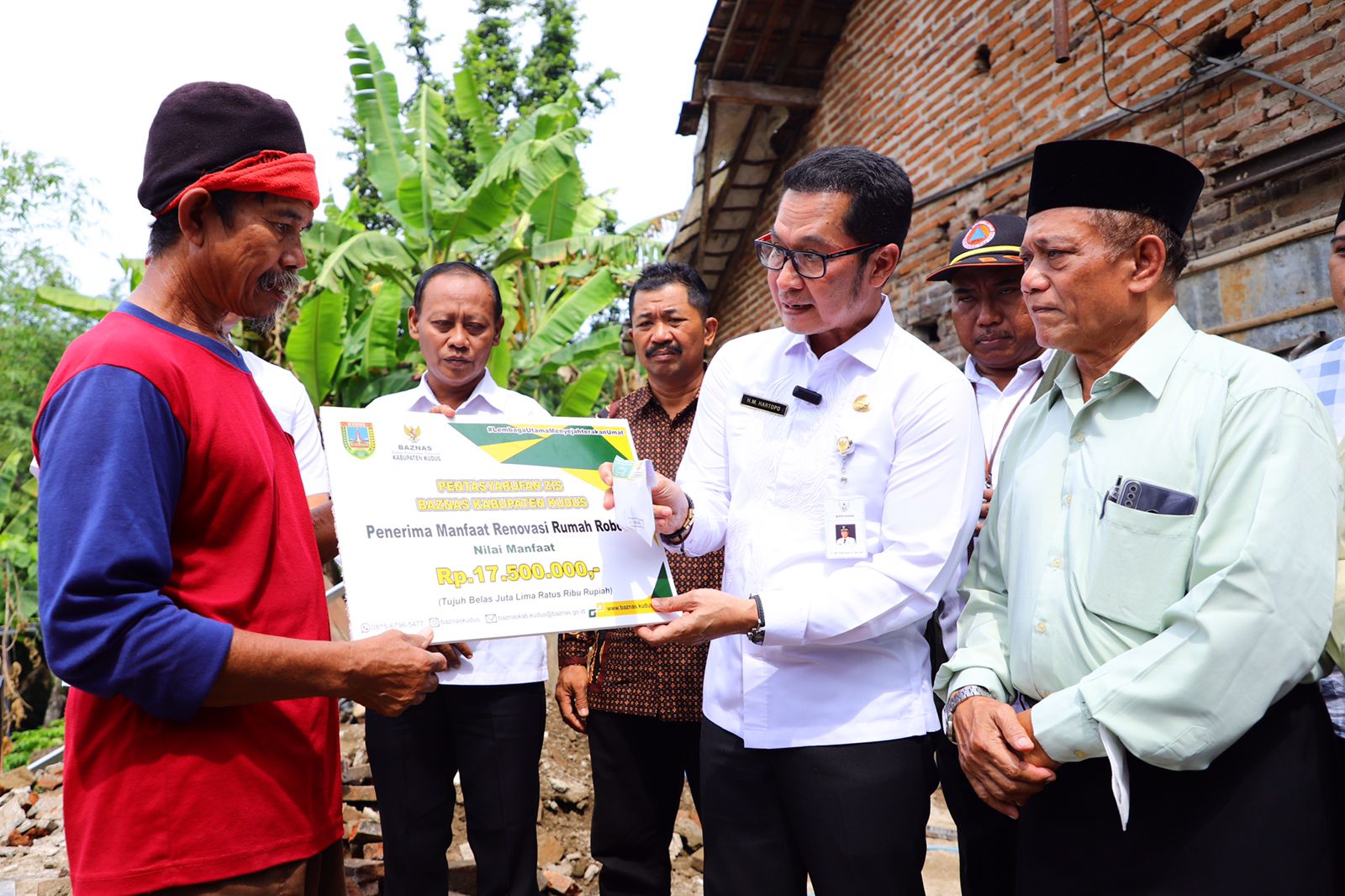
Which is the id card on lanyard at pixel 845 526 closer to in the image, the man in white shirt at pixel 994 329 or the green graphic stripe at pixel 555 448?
the green graphic stripe at pixel 555 448

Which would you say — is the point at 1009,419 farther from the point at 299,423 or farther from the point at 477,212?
Answer: the point at 477,212

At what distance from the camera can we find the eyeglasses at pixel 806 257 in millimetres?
2473

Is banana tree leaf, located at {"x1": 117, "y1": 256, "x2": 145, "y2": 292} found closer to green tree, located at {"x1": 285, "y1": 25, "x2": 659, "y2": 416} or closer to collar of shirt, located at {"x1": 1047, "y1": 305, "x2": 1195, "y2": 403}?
green tree, located at {"x1": 285, "y1": 25, "x2": 659, "y2": 416}

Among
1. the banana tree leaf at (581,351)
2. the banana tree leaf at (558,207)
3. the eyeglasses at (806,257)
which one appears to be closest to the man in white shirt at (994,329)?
the eyeglasses at (806,257)

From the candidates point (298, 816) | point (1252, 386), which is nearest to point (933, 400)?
point (1252, 386)

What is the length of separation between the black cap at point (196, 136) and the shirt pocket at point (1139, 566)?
1.94m

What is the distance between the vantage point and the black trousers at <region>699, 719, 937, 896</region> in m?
2.26

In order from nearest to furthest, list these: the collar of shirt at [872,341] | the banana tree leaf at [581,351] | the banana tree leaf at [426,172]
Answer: the collar of shirt at [872,341] → the banana tree leaf at [426,172] → the banana tree leaf at [581,351]

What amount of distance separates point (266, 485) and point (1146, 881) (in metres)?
1.92

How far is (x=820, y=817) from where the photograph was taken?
2285 mm

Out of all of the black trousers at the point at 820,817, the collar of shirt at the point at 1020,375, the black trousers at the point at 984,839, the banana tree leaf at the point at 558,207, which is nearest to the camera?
the black trousers at the point at 820,817

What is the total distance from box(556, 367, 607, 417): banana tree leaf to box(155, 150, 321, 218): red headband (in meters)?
6.70

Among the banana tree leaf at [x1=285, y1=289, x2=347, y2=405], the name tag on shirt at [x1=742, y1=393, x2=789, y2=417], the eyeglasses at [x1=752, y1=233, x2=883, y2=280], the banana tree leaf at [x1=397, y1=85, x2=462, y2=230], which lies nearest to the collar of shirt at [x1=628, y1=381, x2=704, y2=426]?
the name tag on shirt at [x1=742, y1=393, x2=789, y2=417]

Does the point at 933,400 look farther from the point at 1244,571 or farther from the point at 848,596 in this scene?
the point at 1244,571
